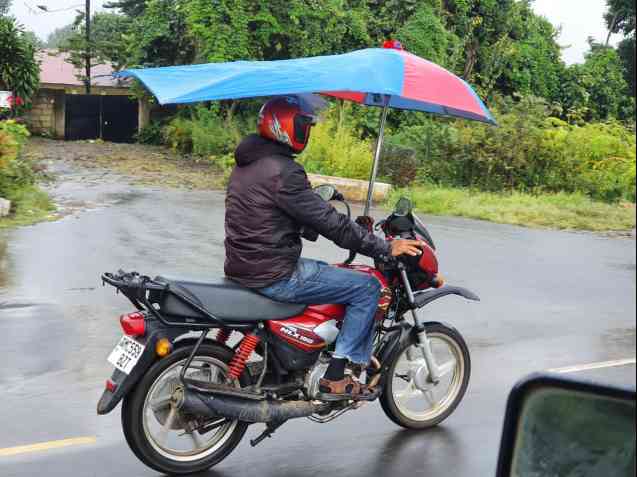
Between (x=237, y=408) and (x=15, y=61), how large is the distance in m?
27.2

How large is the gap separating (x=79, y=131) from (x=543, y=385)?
36.8 m

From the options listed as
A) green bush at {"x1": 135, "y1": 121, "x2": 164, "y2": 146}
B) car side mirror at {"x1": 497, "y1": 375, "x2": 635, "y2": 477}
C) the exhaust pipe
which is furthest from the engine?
green bush at {"x1": 135, "y1": 121, "x2": 164, "y2": 146}

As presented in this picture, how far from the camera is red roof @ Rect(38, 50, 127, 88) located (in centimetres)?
3681

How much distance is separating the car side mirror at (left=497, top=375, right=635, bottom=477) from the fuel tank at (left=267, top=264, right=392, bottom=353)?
333cm

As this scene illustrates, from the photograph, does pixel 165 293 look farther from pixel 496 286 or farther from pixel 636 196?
pixel 496 286

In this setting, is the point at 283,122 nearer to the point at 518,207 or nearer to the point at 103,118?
the point at 518,207

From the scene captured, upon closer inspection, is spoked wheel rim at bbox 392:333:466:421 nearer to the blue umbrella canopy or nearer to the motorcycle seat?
the motorcycle seat

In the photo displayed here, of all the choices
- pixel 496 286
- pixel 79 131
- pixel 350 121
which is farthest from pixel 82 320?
pixel 79 131

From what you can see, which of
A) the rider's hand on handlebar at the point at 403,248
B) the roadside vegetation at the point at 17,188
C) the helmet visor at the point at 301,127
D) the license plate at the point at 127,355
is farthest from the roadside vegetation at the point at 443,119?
the license plate at the point at 127,355

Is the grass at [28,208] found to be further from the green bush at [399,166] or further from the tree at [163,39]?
the tree at [163,39]

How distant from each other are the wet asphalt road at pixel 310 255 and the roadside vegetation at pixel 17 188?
0.45 meters

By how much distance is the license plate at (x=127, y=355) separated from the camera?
440 centimetres

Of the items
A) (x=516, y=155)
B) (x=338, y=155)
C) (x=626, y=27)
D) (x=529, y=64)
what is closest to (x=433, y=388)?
(x=626, y=27)

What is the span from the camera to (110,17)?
49.7m
